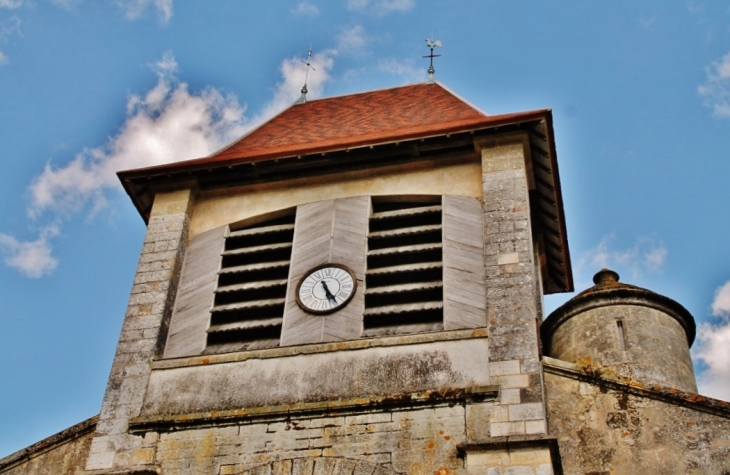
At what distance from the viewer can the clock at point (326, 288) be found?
37.5 ft

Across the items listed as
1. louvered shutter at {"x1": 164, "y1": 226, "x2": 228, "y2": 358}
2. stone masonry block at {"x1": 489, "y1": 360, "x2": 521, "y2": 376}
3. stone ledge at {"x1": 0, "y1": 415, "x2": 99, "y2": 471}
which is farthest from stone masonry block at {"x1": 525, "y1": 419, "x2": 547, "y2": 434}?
stone ledge at {"x1": 0, "y1": 415, "x2": 99, "y2": 471}

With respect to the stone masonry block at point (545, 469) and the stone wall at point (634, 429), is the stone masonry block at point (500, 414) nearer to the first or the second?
the stone masonry block at point (545, 469)

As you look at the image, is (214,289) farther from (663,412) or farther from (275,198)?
(663,412)

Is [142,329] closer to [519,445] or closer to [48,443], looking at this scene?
[48,443]

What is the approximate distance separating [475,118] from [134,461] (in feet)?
19.1

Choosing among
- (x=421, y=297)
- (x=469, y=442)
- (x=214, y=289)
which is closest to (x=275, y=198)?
(x=214, y=289)

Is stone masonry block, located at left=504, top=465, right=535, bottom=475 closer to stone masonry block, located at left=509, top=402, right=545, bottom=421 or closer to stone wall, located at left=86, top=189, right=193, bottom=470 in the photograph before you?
stone masonry block, located at left=509, top=402, right=545, bottom=421

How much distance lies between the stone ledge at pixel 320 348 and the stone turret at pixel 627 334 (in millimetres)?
2031

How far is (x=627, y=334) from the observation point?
12.1m

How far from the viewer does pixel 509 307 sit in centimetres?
1080

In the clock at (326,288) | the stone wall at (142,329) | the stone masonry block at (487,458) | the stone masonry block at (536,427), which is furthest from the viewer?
the clock at (326,288)

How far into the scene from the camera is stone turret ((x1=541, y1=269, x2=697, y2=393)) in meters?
11.9

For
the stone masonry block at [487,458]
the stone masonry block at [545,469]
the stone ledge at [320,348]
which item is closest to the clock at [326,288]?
the stone ledge at [320,348]

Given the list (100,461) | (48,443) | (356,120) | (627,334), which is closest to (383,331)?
(627,334)
